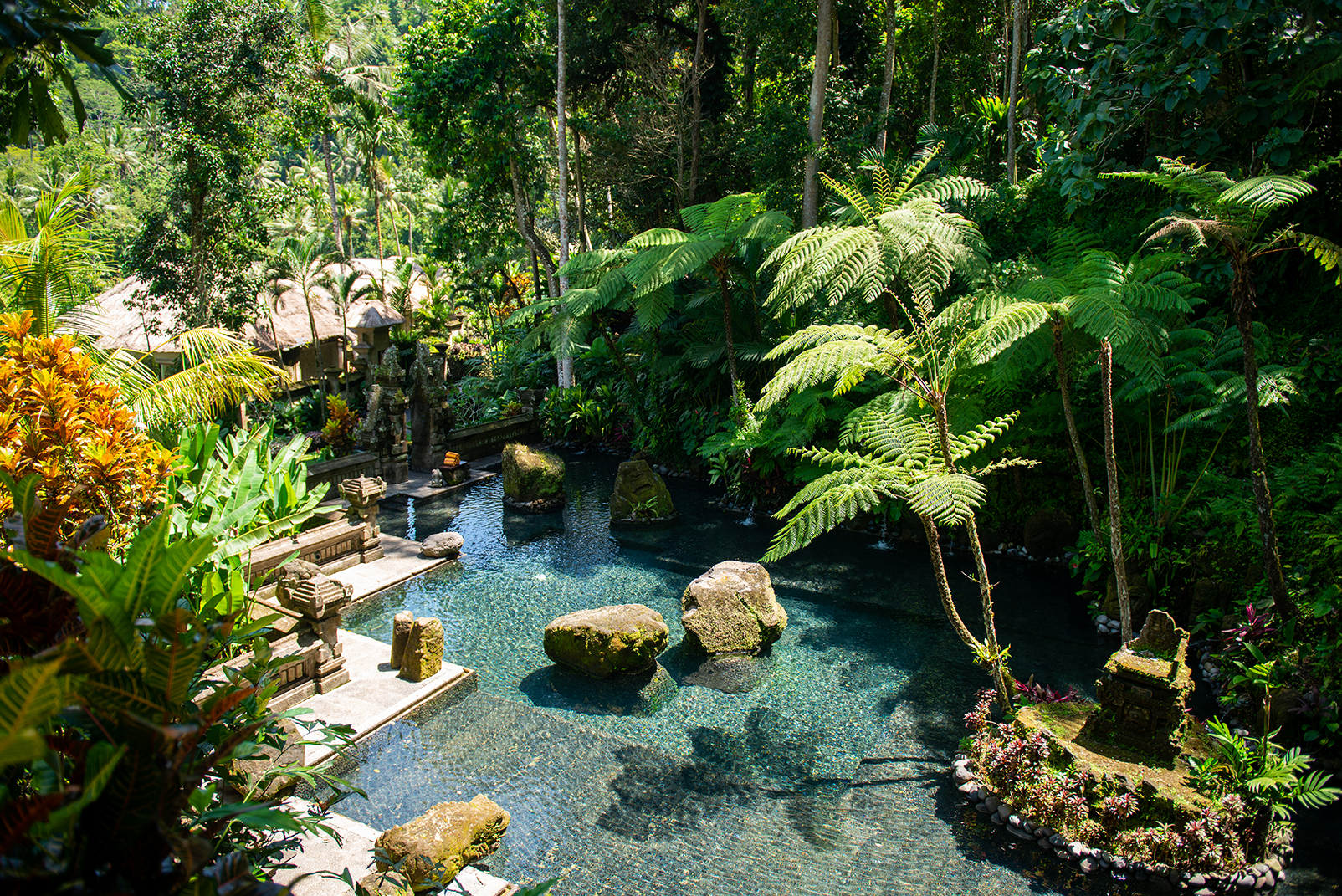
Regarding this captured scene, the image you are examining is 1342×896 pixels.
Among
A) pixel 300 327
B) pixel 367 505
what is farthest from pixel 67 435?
pixel 300 327

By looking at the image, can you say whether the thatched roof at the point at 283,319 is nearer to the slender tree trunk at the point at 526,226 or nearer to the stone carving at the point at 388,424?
the slender tree trunk at the point at 526,226

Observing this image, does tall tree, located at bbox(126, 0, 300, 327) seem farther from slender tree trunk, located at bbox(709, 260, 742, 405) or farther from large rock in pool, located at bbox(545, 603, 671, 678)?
large rock in pool, located at bbox(545, 603, 671, 678)

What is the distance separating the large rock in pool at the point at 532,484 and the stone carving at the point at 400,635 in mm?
4151

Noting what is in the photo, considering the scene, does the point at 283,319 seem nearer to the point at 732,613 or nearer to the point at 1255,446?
the point at 732,613

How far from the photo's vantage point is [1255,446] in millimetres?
4746

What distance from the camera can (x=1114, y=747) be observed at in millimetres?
4348

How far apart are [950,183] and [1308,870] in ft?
21.0

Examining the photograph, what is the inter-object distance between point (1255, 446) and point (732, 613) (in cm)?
374

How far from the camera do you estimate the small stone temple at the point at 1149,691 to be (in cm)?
418

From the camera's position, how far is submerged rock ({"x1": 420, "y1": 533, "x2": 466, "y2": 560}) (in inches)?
327

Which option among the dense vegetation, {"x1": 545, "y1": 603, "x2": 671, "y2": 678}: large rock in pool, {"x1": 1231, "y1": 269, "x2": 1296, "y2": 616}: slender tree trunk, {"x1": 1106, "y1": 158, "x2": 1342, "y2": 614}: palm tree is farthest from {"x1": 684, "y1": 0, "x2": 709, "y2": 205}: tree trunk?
{"x1": 1231, "y1": 269, "x2": 1296, "y2": 616}: slender tree trunk

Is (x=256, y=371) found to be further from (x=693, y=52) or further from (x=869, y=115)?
(x=693, y=52)

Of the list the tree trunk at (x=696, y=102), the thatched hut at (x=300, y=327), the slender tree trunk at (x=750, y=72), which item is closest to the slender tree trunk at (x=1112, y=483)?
the tree trunk at (x=696, y=102)

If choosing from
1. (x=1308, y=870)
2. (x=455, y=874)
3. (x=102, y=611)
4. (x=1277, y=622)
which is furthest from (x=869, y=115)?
(x=102, y=611)
